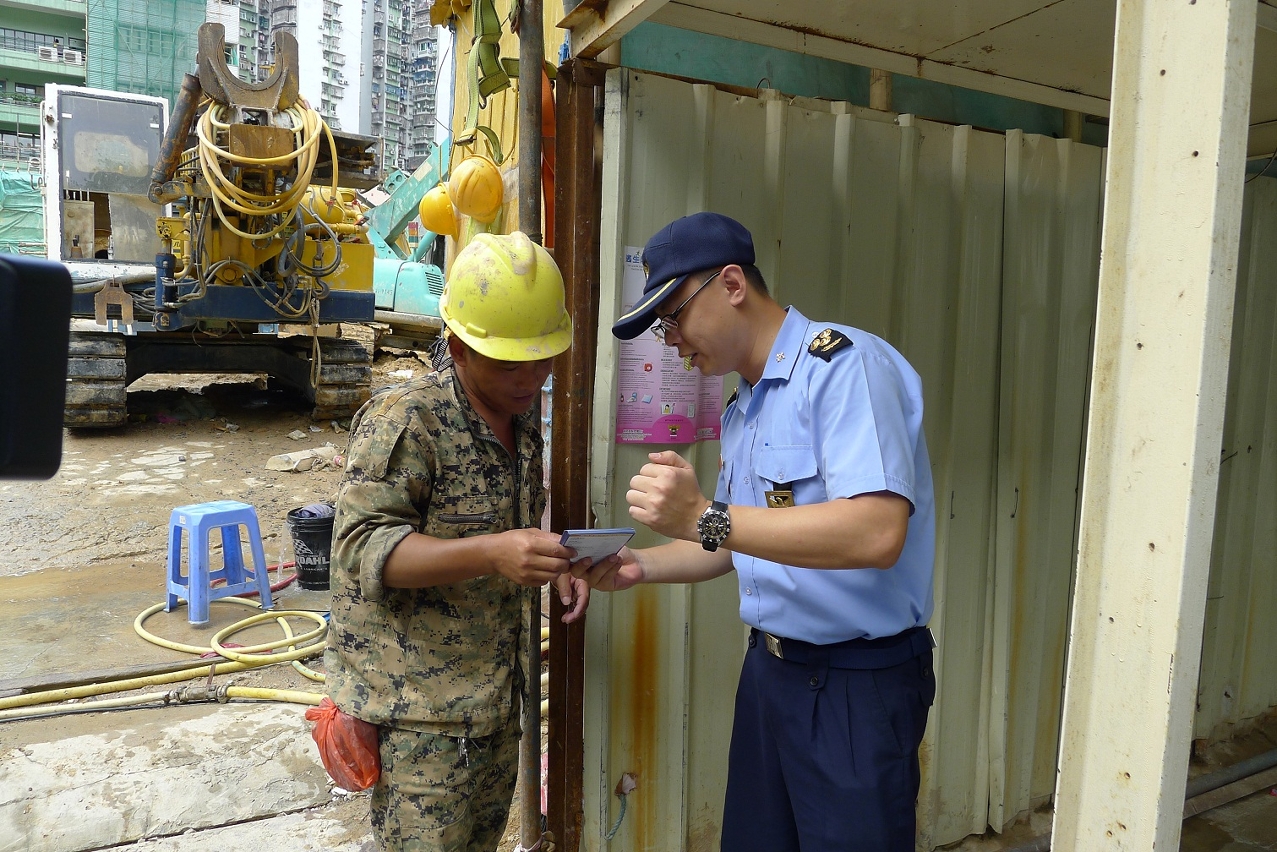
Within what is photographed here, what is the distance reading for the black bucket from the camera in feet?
20.8

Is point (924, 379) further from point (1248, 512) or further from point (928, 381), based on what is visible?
point (1248, 512)

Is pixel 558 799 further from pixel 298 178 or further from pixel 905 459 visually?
pixel 298 178

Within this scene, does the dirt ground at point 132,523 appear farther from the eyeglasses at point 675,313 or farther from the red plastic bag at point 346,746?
the eyeglasses at point 675,313

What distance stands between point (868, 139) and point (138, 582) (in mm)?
6452

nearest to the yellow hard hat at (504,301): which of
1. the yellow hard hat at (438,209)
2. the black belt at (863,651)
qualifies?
the black belt at (863,651)

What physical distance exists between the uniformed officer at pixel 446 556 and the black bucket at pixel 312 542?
440 cm

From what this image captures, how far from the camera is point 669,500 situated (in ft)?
5.91

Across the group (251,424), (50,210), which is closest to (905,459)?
(251,424)

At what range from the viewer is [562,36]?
4.24 m

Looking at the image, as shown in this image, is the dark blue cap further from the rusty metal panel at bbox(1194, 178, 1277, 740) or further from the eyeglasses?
the rusty metal panel at bbox(1194, 178, 1277, 740)

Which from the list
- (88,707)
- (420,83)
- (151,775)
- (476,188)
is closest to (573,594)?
(476,188)

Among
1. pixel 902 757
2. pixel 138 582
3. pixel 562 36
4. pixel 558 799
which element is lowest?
pixel 138 582

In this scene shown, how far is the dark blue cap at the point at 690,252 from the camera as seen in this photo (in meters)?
2.00

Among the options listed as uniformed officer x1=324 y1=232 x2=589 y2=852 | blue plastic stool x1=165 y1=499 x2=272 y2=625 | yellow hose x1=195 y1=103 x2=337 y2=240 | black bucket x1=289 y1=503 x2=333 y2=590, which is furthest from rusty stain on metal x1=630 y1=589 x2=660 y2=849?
yellow hose x1=195 y1=103 x2=337 y2=240
